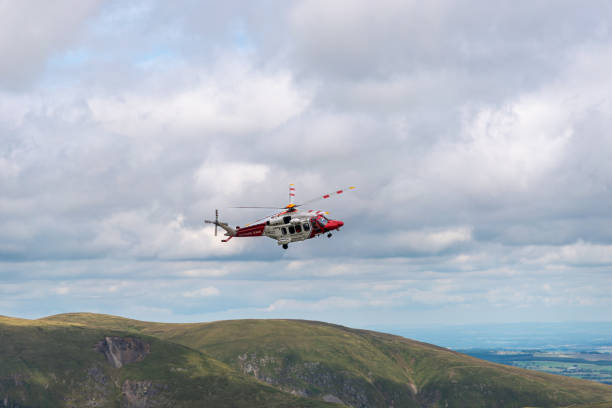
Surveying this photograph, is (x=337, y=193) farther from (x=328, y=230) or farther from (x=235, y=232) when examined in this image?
(x=235, y=232)

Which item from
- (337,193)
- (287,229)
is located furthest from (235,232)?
(337,193)

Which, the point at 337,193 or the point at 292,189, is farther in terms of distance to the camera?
the point at 292,189

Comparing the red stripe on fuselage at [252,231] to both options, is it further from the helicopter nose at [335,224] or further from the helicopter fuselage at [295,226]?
the helicopter nose at [335,224]

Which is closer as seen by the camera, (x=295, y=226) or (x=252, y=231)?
(x=295, y=226)

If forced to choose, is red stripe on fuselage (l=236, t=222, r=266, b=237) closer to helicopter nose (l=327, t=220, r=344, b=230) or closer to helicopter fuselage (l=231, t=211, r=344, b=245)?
helicopter fuselage (l=231, t=211, r=344, b=245)

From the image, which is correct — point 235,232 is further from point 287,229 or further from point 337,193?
point 337,193

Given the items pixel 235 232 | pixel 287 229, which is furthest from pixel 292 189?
pixel 235 232

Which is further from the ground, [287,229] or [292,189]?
[292,189]

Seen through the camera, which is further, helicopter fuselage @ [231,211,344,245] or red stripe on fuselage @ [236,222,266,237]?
red stripe on fuselage @ [236,222,266,237]

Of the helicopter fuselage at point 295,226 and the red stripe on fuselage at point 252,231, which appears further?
the red stripe on fuselage at point 252,231
